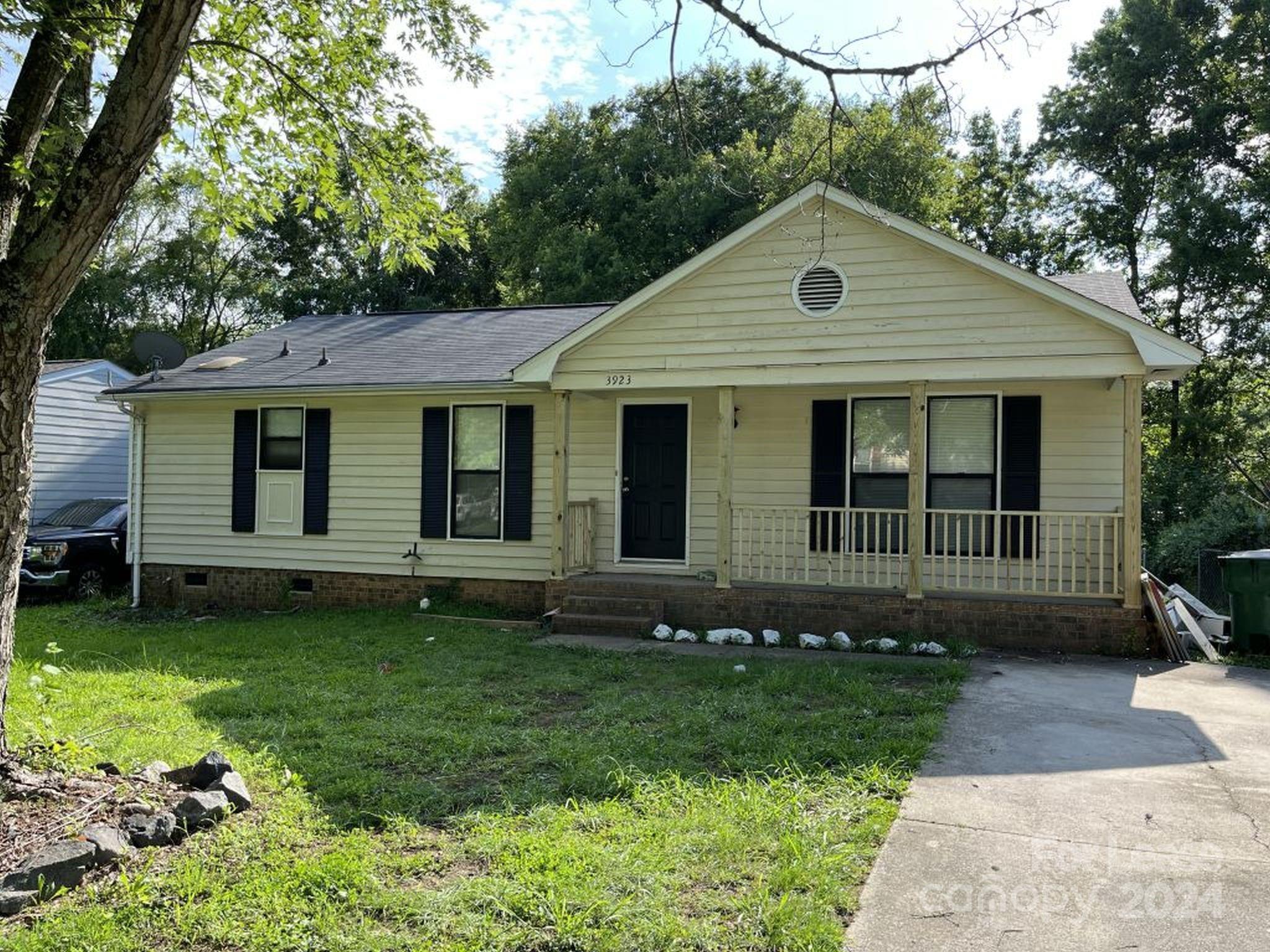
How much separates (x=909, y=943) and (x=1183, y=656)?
264 inches

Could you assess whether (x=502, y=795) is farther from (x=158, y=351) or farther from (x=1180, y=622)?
(x=158, y=351)

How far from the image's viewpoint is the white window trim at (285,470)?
12.1m

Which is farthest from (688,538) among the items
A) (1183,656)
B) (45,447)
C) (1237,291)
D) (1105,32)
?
(1105,32)

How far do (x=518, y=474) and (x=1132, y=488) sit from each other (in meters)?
6.67

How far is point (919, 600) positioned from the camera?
890 cm

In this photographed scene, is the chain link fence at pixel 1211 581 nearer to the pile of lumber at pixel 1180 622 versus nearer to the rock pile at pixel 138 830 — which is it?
the pile of lumber at pixel 1180 622

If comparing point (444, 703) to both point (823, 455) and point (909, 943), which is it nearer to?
point (909, 943)

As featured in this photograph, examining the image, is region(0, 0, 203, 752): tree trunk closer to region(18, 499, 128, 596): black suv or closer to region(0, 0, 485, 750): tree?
region(0, 0, 485, 750): tree

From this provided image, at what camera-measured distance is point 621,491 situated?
10.9 metres

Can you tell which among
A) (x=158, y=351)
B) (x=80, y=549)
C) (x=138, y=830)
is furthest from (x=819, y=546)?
(x=80, y=549)

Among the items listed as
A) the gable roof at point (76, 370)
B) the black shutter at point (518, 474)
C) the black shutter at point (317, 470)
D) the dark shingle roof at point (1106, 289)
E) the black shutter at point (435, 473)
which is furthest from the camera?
the gable roof at point (76, 370)

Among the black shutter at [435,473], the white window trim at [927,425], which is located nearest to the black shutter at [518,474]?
the black shutter at [435,473]

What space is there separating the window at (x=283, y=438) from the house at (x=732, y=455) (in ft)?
0.13

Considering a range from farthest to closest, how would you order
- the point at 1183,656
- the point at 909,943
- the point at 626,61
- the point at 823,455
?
the point at 823,455 < the point at 1183,656 < the point at 626,61 < the point at 909,943
